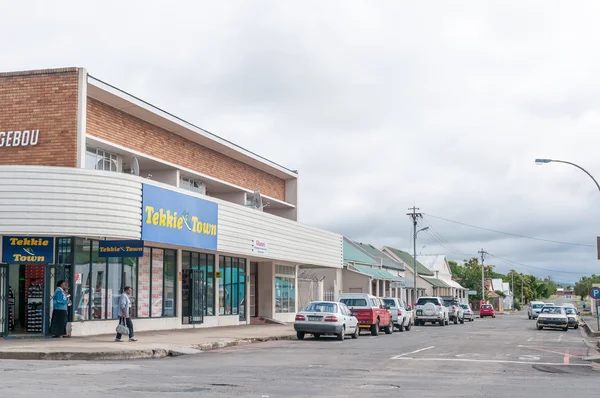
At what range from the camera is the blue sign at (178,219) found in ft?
89.0

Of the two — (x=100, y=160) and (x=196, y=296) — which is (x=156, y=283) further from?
(x=100, y=160)

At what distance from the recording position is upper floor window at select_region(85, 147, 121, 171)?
2823 cm

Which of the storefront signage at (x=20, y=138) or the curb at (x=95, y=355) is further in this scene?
the storefront signage at (x=20, y=138)

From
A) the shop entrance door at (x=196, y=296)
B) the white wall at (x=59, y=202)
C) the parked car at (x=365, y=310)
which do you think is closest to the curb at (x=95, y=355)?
the white wall at (x=59, y=202)

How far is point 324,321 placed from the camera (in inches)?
1171

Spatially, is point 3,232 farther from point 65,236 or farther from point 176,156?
point 176,156

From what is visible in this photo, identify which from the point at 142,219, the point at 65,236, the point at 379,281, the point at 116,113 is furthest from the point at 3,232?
the point at 379,281

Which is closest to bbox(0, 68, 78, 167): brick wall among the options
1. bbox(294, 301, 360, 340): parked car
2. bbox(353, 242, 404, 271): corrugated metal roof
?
bbox(294, 301, 360, 340): parked car

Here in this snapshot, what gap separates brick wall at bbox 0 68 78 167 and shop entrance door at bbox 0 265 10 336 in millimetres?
3817

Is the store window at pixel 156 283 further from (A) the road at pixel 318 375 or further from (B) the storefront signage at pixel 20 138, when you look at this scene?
(A) the road at pixel 318 375

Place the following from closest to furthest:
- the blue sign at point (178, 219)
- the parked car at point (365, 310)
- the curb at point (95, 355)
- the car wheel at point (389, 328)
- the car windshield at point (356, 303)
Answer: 1. the curb at point (95, 355)
2. the blue sign at point (178, 219)
3. the parked car at point (365, 310)
4. the car windshield at point (356, 303)
5. the car wheel at point (389, 328)

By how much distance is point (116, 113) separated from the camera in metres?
29.5

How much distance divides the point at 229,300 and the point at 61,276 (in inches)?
557

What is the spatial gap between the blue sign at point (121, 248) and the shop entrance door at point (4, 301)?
302 cm
